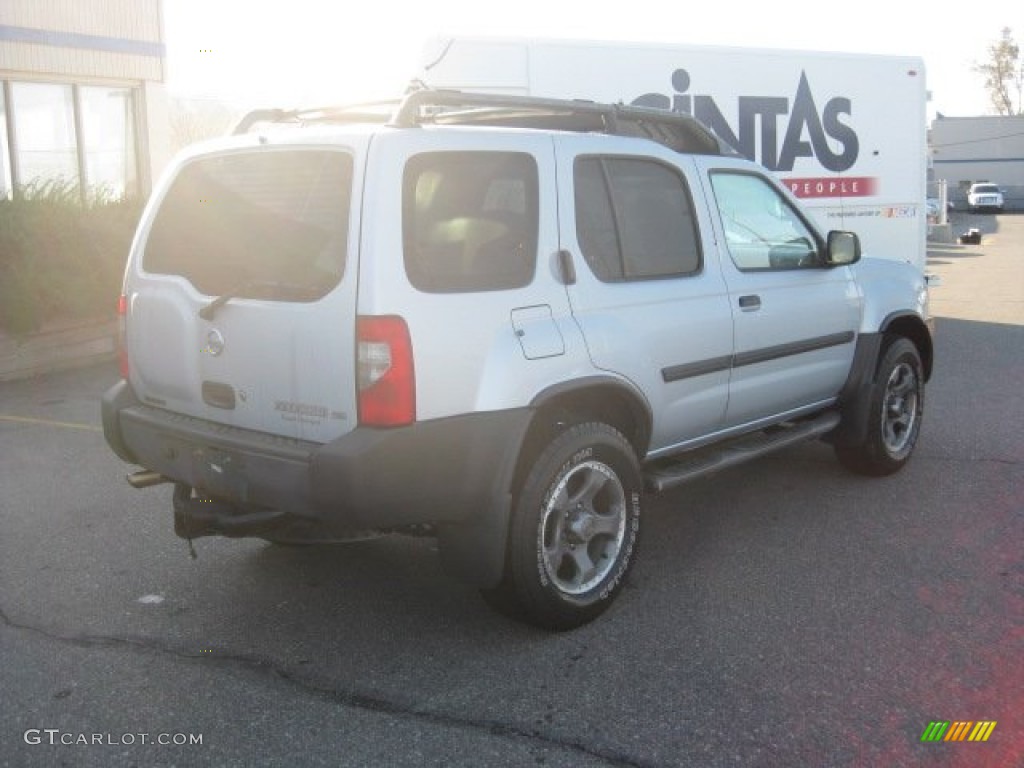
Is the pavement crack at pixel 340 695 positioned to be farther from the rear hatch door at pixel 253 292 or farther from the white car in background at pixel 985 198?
the white car in background at pixel 985 198

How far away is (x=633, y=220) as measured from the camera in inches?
183

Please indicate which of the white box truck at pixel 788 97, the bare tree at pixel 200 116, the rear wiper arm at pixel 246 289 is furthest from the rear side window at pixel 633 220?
the bare tree at pixel 200 116

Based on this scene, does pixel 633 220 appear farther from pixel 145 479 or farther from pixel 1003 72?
pixel 1003 72

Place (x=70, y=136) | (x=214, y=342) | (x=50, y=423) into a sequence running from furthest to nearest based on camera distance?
(x=70, y=136), (x=50, y=423), (x=214, y=342)

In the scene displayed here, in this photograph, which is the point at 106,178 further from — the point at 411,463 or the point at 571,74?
the point at 411,463

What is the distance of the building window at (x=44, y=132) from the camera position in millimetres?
15281

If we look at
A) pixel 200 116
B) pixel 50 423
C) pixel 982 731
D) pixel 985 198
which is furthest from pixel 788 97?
pixel 985 198

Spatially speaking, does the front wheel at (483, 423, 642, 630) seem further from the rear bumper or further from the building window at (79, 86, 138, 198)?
the building window at (79, 86, 138, 198)

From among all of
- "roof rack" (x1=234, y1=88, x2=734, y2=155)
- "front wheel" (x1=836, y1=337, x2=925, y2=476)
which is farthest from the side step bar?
"roof rack" (x1=234, y1=88, x2=734, y2=155)

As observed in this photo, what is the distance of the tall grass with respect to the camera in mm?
10164

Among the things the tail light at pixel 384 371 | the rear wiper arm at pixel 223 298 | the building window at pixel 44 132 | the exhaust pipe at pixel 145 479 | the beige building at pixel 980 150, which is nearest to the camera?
the tail light at pixel 384 371

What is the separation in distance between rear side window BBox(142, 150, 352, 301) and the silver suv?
10mm

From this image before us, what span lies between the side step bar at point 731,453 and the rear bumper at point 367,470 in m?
1.09

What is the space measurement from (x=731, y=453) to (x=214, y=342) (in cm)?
246
